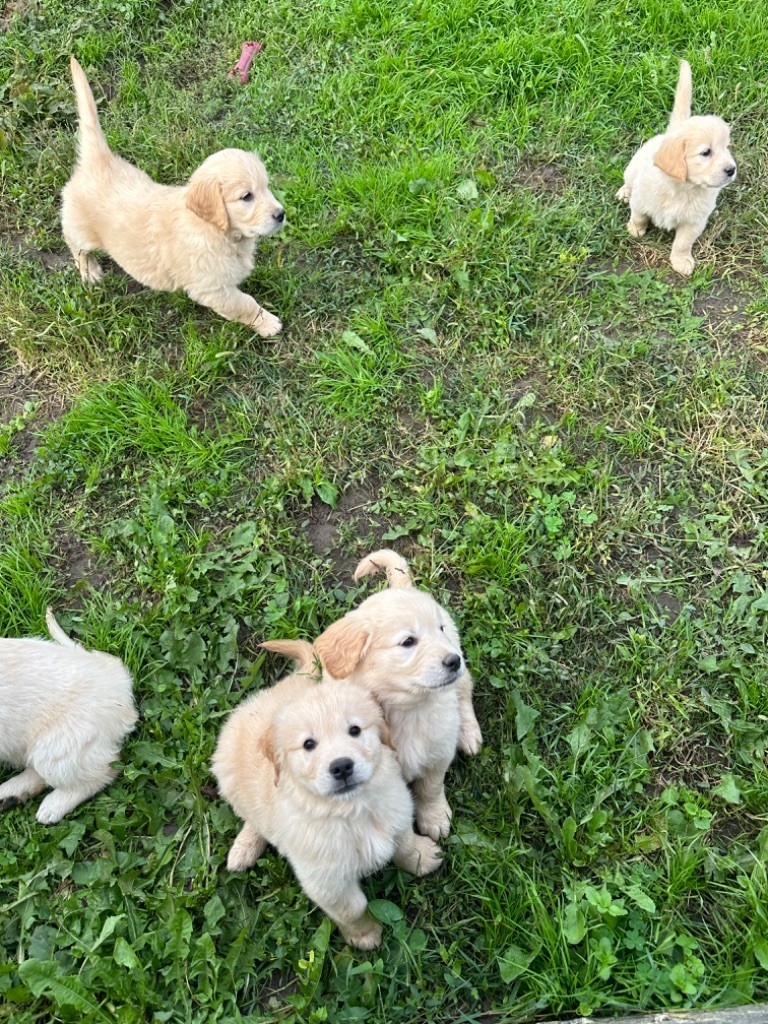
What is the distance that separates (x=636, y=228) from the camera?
4.15 metres

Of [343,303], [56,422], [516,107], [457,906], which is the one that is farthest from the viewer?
[516,107]

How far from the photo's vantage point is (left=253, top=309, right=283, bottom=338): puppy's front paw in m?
3.94

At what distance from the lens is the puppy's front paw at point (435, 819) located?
2.73m

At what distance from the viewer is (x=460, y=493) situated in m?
3.51

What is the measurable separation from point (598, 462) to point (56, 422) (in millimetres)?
2714

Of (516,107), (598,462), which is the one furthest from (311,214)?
(598,462)

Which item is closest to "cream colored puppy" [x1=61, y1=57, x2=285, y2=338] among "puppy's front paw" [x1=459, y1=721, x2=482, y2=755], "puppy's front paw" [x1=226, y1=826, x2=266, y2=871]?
"puppy's front paw" [x1=459, y1=721, x2=482, y2=755]

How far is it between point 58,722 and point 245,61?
429 cm

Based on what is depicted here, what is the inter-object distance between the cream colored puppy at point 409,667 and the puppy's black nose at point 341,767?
0.34 metres

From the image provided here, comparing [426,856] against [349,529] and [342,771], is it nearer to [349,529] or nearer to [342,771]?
[342,771]

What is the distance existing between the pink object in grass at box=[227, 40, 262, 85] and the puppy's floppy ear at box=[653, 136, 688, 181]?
2.75m

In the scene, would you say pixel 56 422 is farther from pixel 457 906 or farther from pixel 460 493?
pixel 457 906

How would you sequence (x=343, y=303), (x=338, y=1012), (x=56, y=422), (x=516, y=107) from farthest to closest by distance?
(x=516, y=107) → (x=343, y=303) → (x=56, y=422) → (x=338, y=1012)

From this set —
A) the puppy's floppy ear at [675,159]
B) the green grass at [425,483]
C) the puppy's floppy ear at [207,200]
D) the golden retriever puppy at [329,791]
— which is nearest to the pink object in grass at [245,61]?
the green grass at [425,483]
